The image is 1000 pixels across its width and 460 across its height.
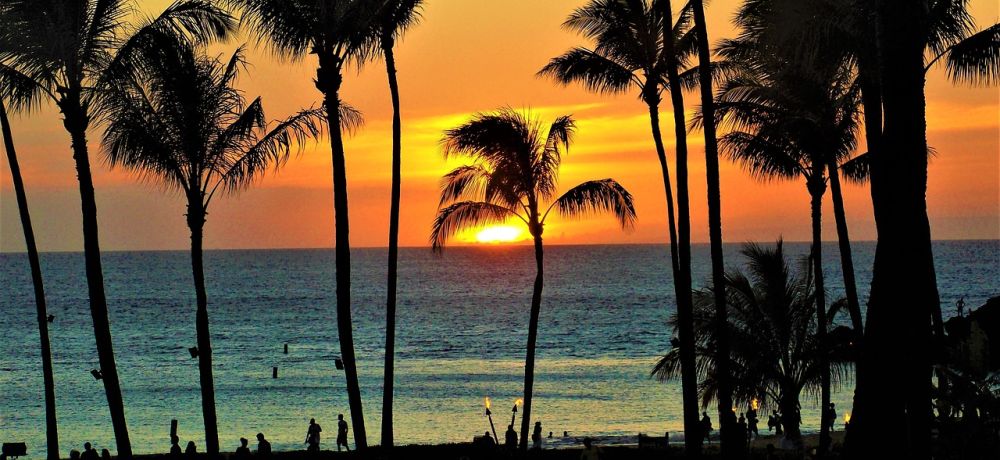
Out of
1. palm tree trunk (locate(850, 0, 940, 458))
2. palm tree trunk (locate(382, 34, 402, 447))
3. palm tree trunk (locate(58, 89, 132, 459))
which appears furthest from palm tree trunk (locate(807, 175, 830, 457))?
palm tree trunk (locate(58, 89, 132, 459))

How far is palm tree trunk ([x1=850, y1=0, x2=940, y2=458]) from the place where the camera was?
15258 mm

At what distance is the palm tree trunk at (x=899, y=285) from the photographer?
15.3m

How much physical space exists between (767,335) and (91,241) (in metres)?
17.6

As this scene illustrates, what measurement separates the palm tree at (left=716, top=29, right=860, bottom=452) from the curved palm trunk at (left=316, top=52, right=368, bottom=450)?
8.27m

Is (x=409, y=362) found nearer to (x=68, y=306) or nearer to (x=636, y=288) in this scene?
(x=68, y=306)

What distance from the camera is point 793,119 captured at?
2636cm

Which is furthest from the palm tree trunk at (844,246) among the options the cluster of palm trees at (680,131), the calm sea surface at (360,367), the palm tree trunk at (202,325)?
the calm sea surface at (360,367)

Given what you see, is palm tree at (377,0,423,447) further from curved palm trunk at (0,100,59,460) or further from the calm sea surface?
the calm sea surface

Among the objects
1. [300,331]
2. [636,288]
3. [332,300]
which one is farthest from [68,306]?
[636,288]

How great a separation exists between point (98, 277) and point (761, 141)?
1542cm

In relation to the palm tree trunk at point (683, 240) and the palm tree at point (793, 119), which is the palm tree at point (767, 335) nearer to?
the palm tree at point (793, 119)

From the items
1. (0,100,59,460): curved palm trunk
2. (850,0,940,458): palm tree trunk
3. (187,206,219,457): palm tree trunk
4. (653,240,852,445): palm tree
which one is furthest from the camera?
(653,240,852,445): palm tree

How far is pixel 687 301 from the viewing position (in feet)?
79.8

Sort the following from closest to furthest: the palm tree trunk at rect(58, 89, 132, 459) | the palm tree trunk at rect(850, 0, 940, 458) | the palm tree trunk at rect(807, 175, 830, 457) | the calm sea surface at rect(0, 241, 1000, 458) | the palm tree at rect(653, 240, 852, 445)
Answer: the palm tree trunk at rect(850, 0, 940, 458), the palm tree trunk at rect(58, 89, 132, 459), the palm tree trunk at rect(807, 175, 830, 457), the palm tree at rect(653, 240, 852, 445), the calm sea surface at rect(0, 241, 1000, 458)
